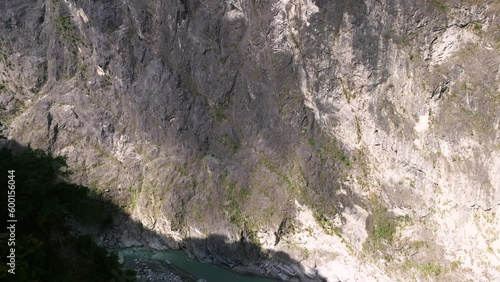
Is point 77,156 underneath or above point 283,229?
above

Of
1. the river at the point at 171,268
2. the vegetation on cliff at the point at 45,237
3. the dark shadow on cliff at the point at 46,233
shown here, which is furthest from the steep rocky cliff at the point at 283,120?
the vegetation on cliff at the point at 45,237

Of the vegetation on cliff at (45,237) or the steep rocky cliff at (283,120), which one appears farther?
the steep rocky cliff at (283,120)

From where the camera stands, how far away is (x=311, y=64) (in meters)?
21.6

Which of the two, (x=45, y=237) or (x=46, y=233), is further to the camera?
(x=46, y=233)

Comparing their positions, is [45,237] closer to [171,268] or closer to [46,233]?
[46,233]

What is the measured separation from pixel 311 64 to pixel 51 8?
20.1 m

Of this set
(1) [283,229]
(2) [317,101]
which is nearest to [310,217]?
(1) [283,229]

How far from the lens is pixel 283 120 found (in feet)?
76.2

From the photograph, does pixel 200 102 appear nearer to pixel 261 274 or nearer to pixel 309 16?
pixel 309 16

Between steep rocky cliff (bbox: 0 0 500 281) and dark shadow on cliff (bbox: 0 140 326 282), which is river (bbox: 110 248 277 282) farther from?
dark shadow on cliff (bbox: 0 140 326 282)

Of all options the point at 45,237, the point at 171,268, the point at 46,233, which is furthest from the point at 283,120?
the point at 45,237

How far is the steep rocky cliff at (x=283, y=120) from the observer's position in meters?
18.3

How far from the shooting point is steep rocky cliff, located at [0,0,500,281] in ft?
59.9

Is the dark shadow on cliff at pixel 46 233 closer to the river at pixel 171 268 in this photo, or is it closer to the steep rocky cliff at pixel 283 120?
the river at pixel 171 268
